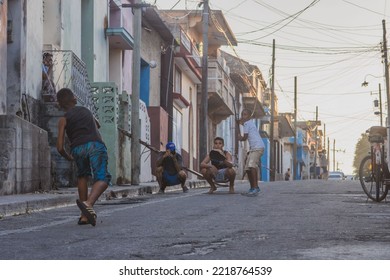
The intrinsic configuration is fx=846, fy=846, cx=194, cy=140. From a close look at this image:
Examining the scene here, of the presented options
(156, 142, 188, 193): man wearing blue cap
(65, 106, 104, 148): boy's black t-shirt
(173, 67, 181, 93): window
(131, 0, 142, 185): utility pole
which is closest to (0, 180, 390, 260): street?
(65, 106, 104, 148): boy's black t-shirt

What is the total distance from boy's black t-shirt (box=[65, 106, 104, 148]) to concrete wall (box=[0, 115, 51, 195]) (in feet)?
15.9

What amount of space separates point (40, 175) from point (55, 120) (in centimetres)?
263

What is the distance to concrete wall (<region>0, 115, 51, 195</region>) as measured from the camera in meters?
13.7

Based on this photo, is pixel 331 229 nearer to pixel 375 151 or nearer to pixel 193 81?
pixel 375 151

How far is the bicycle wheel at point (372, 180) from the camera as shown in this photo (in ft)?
42.2

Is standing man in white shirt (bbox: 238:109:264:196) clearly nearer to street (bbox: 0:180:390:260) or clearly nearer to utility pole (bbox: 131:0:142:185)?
street (bbox: 0:180:390:260)

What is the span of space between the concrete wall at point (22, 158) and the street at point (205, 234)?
2621mm

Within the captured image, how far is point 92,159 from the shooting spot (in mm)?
8852

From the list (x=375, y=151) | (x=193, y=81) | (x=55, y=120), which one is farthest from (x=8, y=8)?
(x=193, y=81)

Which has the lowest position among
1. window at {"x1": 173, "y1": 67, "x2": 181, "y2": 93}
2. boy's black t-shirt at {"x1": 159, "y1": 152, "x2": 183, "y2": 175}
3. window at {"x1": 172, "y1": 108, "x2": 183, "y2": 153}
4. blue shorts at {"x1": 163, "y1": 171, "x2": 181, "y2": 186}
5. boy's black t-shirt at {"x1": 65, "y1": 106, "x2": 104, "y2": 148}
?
blue shorts at {"x1": 163, "y1": 171, "x2": 181, "y2": 186}

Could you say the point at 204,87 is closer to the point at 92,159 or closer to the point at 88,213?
the point at 92,159

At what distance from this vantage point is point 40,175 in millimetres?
15500

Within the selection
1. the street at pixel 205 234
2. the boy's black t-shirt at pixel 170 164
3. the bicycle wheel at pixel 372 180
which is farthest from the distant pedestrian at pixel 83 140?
the boy's black t-shirt at pixel 170 164

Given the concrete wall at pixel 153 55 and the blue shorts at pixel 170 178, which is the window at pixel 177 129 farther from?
the blue shorts at pixel 170 178
